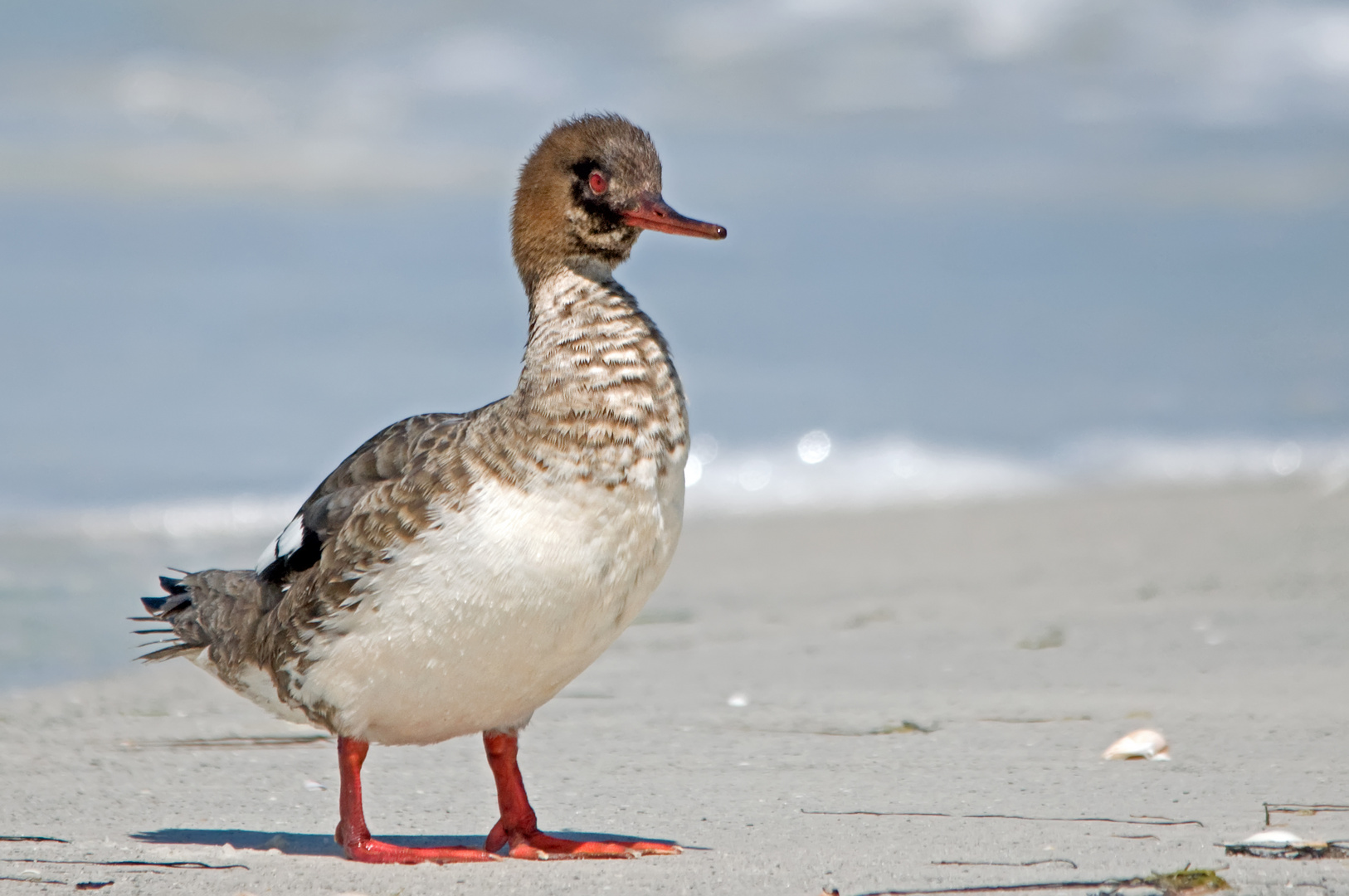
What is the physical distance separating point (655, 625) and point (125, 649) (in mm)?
2265

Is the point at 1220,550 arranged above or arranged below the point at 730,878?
above

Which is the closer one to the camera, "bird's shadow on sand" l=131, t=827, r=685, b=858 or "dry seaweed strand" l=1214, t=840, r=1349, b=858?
"dry seaweed strand" l=1214, t=840, r=1349, b=858

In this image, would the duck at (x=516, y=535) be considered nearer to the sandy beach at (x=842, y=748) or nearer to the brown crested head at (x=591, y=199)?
the brown crested head at (x=591, y=199)

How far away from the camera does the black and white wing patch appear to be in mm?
4238

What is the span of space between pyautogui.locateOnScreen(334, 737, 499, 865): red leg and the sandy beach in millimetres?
82

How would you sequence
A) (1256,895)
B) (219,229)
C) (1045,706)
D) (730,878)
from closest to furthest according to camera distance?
1. (1256,895)
2. (730,878)
3. (1045,706)
4. (219,229)

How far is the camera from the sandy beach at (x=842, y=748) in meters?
A: 3.77

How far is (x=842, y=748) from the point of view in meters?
5.12

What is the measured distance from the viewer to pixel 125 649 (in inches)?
271

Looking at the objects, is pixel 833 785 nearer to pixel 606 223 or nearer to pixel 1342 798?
pixel 1342 798

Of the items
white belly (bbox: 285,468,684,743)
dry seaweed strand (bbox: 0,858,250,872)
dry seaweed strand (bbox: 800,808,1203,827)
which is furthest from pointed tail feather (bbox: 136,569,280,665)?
dry seaweed strand (bbox: 800,808,1203,827)

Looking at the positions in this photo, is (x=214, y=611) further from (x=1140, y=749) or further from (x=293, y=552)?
(x=1140, y=749)

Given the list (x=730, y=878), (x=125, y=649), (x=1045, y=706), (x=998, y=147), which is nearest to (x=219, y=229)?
(x=998, y=147)

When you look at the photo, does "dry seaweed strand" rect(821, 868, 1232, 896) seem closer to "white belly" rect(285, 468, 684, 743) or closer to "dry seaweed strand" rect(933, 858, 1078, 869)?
"dry seaweed strand" rect(933, 858, 1078, 869)
